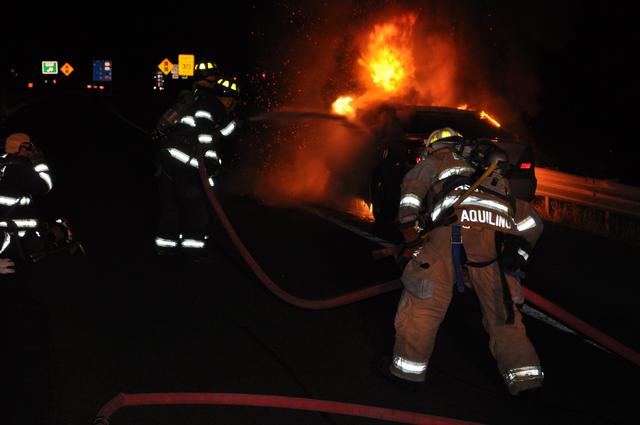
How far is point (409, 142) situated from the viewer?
1053 cm

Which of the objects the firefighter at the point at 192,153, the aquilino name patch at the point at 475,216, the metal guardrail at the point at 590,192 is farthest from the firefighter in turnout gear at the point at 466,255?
the metal guardrail at the point at 590,192

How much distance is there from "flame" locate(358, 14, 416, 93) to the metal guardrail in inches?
226

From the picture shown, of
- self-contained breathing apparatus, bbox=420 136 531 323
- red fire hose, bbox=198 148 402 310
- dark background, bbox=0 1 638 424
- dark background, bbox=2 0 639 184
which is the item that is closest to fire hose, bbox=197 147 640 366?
red fire hose, bbox=198 148 402 310

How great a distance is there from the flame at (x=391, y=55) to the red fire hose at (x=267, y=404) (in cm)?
1267

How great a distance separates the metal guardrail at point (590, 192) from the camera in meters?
10.2

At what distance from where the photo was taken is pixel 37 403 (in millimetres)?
4754

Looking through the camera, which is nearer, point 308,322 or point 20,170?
point 308,322

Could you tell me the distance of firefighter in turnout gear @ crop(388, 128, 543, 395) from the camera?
16.2ft

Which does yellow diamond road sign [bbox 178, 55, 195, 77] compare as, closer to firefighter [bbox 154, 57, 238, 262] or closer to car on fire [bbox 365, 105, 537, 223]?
car on fire [bbox 365, 105, 537, 223]

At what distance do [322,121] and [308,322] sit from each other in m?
7.38

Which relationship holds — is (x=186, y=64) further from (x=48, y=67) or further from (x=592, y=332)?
(x=48, y=67)

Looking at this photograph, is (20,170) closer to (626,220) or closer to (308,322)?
(308,322)

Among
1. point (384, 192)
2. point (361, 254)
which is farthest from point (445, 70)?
point (361, 254)

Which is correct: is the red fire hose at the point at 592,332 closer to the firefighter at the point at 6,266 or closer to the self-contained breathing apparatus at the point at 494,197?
the self-contained breathing apparatus at the point at 494,197
